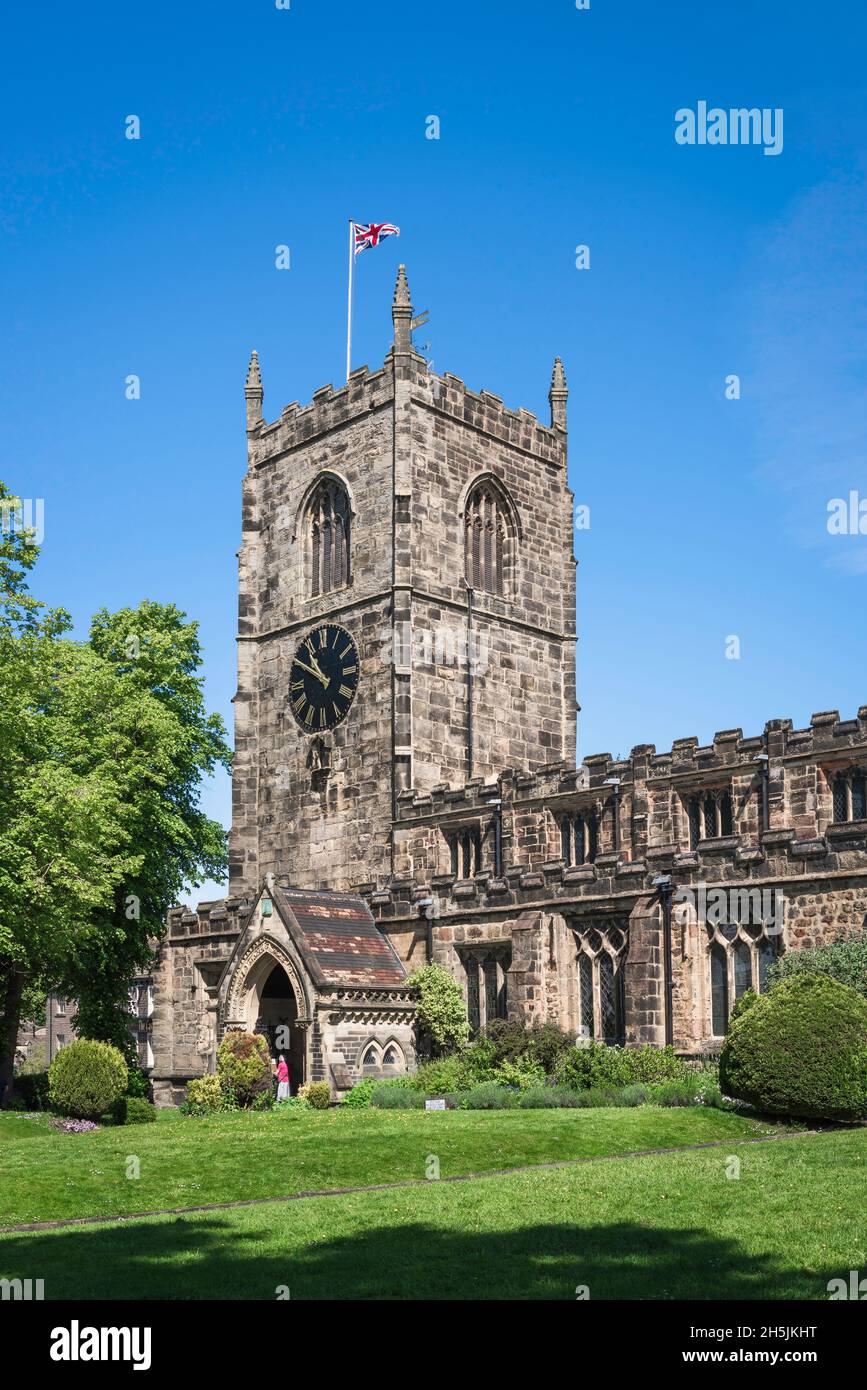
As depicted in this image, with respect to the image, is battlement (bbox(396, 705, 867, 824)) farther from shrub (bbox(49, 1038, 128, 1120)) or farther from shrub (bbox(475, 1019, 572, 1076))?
shrub (bbox(49, 1038, 128, 1120))

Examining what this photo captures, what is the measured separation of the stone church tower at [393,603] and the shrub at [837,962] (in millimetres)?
17924

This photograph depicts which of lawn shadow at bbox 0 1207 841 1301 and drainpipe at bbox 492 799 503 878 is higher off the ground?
drainpipe at bbox 492 799 503 878

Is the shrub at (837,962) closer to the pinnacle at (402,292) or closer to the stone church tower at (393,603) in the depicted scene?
the stone church tower at (393,603)

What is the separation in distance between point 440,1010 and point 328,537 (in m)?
20.5

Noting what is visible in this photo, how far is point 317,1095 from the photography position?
3338 centimetres

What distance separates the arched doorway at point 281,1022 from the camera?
39.3m

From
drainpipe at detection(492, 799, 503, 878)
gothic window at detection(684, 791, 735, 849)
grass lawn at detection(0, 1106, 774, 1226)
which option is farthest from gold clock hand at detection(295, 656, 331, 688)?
grass lawn at detection(0, 1106, 774, 1226)

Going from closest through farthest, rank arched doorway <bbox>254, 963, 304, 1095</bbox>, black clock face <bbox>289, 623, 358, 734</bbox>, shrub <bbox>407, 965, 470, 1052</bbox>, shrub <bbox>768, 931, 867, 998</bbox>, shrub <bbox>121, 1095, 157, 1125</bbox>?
shrub <bbox>768, 931, 867, 998</bbox>, shrub <bbox>121, 1095, 157, 1125</bbox>, shrub <bbox>407, 965, 470, 1052</bbox>, arched doorway <bbox>254, 963, 304, 1095</bbox>, black clock face <bbox>289, 623, 358, 734</bbox>

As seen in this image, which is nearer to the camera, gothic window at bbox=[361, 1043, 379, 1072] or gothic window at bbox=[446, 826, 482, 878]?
gothic window at bbox=[361, 1043, 379, 1072]

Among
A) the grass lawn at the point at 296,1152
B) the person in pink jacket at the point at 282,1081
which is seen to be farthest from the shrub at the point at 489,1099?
the person in pink jacket at the point at 282,1081

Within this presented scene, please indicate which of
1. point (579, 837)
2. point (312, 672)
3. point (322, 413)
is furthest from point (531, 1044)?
point (322, 413)

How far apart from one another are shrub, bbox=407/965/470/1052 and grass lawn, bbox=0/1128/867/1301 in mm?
17713

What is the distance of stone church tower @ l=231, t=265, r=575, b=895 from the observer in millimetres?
47094
